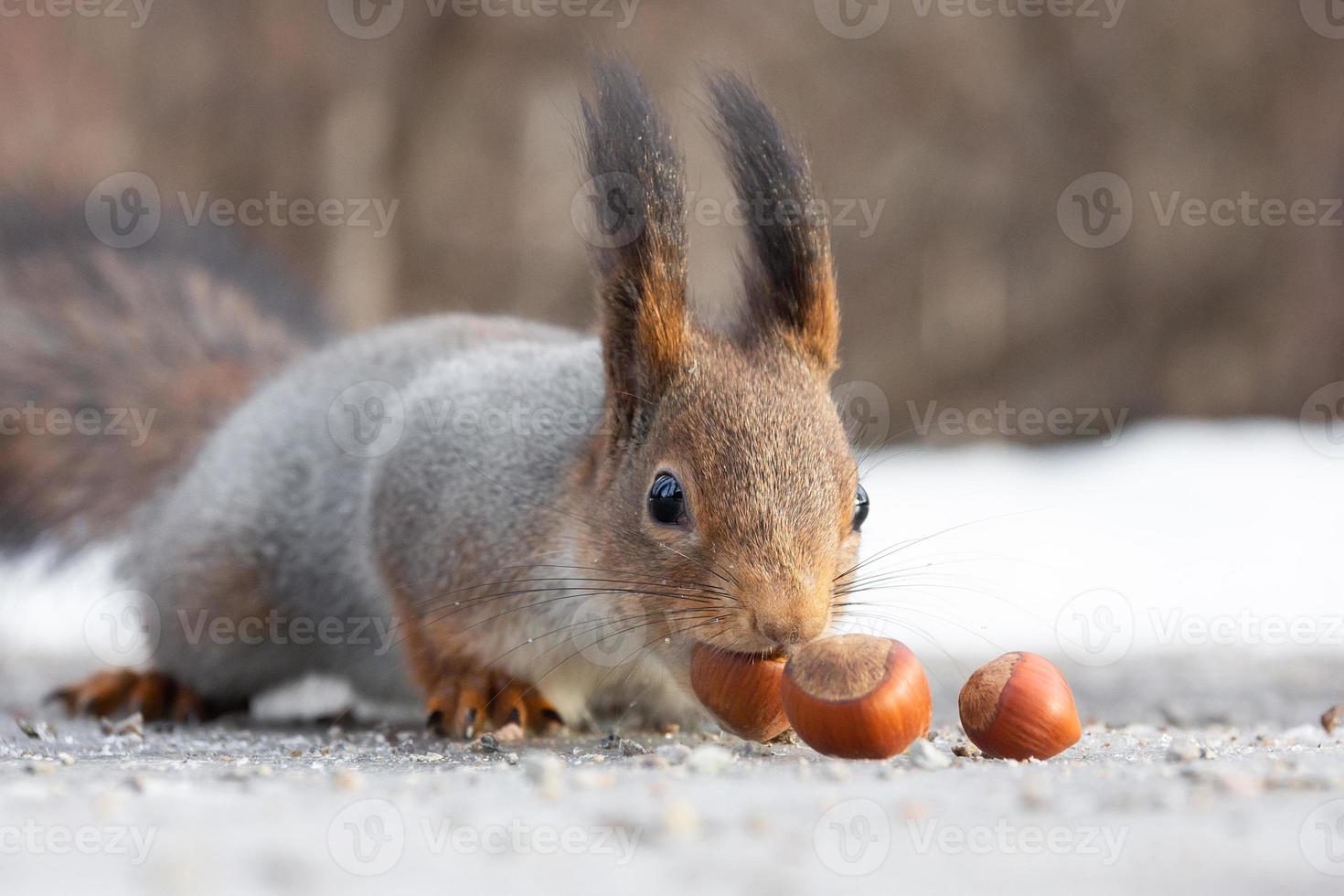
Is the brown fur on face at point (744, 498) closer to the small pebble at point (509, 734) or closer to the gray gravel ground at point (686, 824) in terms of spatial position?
the gray gravel ground at point (686, 824)

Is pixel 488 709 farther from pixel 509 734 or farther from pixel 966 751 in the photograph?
pixel 966 751

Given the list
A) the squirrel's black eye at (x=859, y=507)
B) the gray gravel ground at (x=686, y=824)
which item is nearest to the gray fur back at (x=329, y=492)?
the squirrel's black eye at (x=859, y=507)

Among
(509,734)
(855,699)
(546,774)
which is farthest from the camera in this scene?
(509,734)

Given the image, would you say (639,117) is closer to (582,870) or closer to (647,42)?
(582,870)

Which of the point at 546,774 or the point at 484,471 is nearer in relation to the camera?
the point at 546,774

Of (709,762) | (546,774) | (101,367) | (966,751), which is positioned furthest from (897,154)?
(546,774)

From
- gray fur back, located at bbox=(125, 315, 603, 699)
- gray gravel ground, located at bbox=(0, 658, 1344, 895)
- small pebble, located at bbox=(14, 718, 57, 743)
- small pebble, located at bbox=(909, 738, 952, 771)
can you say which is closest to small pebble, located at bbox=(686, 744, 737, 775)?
gray gravel ground, located at bbox=(0, 658, 1344, 895)

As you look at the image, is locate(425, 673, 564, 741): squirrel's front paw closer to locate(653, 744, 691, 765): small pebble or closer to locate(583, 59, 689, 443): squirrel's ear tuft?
locate(653, 744, 691, 765): small pebble

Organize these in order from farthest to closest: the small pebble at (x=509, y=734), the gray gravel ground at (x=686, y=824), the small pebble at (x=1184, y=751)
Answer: the small pebble at (x=509, y=734) < the small pebble at (x=1184, y=751) < the gray gravel ground at (x=686, y=824)
